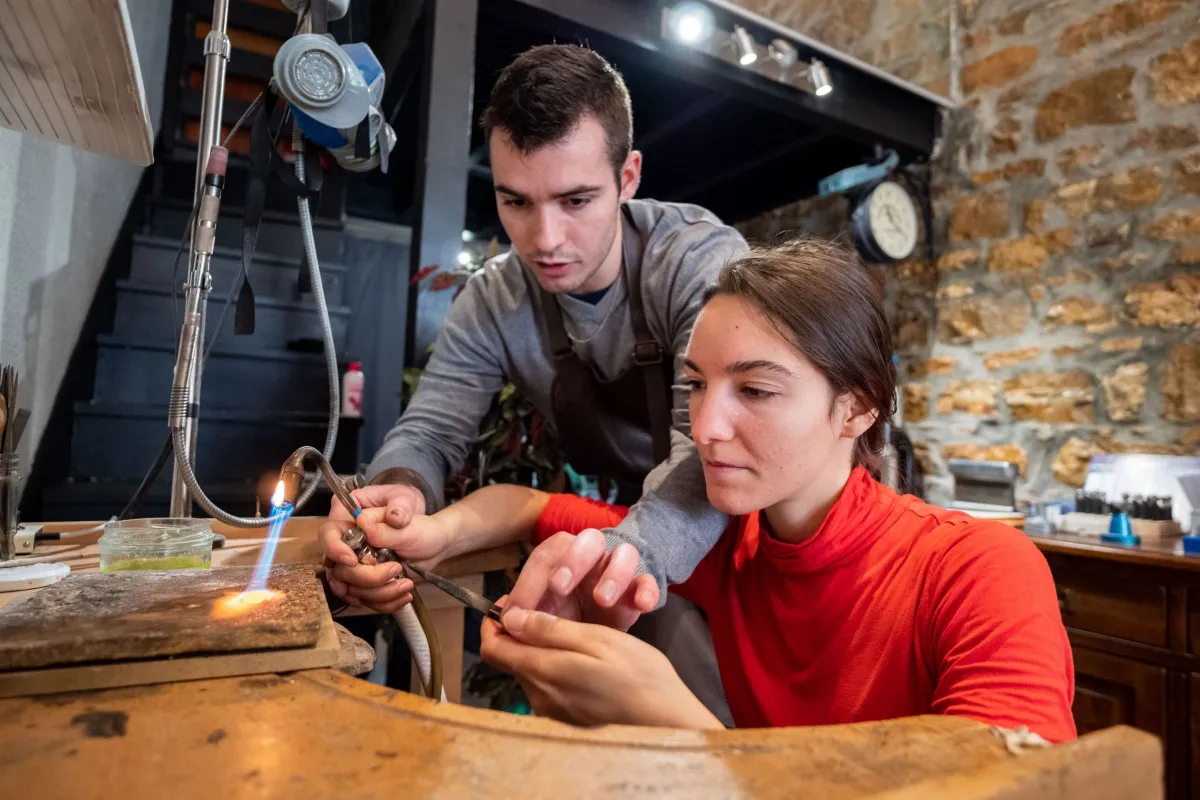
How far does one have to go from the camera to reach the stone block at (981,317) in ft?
8.71

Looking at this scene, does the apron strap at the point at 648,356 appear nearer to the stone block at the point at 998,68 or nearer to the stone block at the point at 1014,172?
the stone block at the point at 1014,172

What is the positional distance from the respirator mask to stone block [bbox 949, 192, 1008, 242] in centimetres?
254

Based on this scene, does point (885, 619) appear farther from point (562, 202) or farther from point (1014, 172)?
point (1014, 172)

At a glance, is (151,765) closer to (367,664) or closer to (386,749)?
(386,749)

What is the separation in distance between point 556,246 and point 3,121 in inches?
30.3

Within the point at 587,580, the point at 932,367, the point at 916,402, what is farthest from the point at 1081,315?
the point at 587,580

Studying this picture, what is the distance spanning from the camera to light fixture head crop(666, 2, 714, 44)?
2455 millimetres

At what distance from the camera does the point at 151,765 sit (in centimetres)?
36

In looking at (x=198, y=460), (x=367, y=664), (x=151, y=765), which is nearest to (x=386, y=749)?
(x=151, y=765)

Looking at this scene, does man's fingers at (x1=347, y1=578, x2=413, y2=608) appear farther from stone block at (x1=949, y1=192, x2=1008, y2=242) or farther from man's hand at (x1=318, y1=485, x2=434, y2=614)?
stone block at (x1=949, y1=192, x2=1008, y2=242)

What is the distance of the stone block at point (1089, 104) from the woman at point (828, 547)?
7.13 feet

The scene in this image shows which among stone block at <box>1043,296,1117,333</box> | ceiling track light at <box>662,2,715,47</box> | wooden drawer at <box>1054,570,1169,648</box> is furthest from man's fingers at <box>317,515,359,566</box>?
stone block at <box>1043,296,1117,333</box>

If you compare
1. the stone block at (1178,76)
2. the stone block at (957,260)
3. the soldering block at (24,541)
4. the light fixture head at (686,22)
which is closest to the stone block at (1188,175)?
the stone block at (1178,76)

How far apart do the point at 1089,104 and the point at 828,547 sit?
8.20ft
